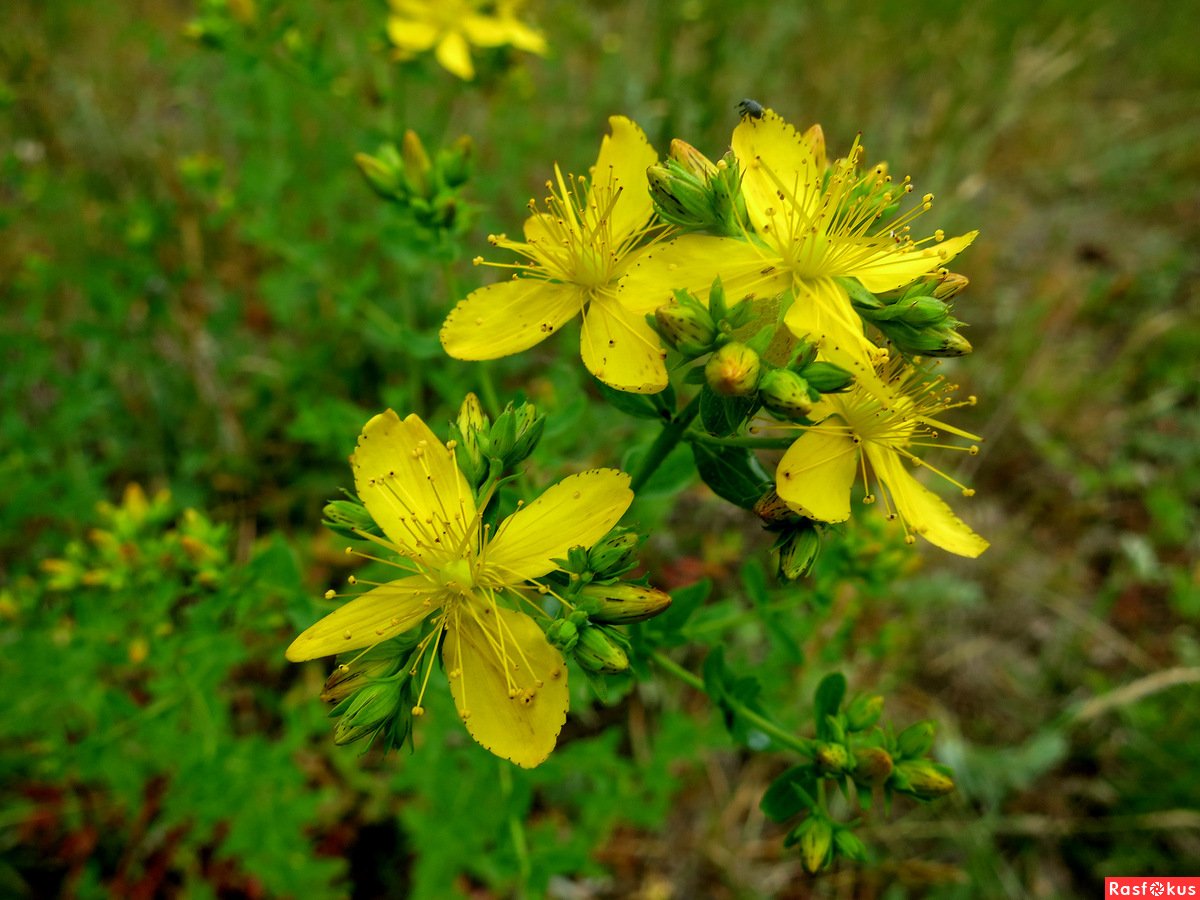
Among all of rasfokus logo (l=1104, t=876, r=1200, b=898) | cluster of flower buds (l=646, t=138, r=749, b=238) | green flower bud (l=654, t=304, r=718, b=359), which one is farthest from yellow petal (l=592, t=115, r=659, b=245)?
rasfokus logo (l=1104, t=876, r=1200, b=898)

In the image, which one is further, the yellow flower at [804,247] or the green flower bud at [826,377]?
the yellow flower at [804,247]

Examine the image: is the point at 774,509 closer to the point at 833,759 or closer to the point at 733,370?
A: the point at 733,370

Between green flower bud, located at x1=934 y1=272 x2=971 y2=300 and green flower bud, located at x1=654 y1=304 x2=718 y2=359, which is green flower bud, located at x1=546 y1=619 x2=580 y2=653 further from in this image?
green flower bud, located at x1=934 y1=272 x2=971 y2=300

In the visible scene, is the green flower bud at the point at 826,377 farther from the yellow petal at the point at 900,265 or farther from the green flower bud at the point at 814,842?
the green flower bud at the point at 814,842

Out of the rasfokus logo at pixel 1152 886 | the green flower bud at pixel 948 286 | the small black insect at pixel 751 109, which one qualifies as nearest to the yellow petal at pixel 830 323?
the green flower bud at pixel 948 286

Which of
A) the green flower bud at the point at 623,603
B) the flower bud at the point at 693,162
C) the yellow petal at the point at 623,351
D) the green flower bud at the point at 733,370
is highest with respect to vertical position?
the flower bud at the point at 693,162

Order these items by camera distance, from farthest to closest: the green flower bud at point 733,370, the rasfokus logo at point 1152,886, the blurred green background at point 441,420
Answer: the rasfokus logo at point 1152,886, the blurred green background at point 441,420, the green flower bud at point 733,370

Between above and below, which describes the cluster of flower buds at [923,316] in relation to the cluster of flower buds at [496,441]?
above
